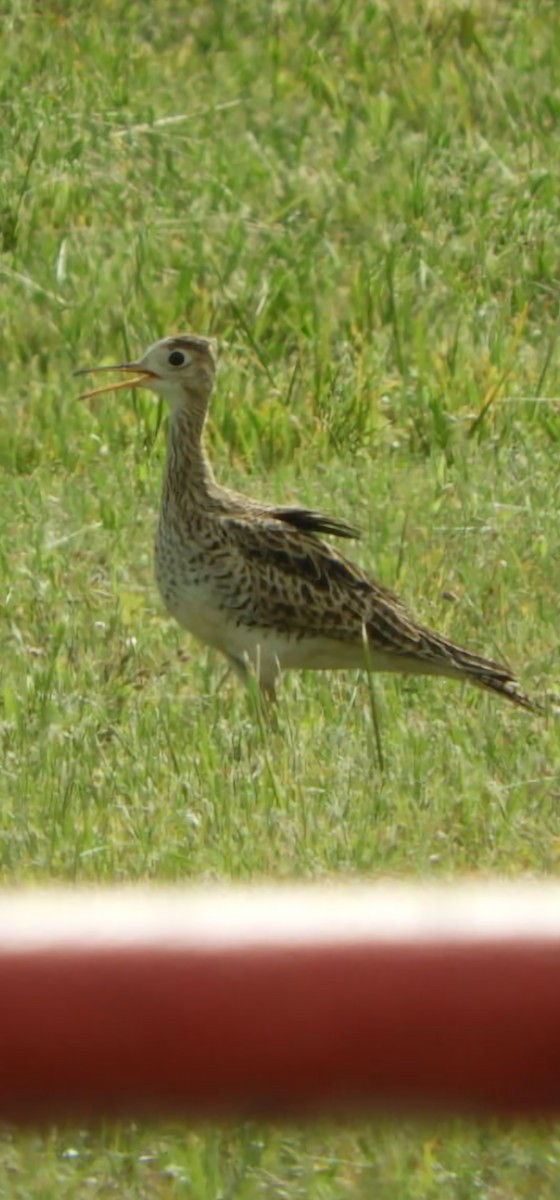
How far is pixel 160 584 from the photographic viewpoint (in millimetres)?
7160

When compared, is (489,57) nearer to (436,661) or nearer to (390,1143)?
(436,661)

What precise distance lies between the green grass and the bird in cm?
13

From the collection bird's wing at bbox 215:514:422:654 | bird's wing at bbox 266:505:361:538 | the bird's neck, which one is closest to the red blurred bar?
bird's wing at bbox 215:514:422:654

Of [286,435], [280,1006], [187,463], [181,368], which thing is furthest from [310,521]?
[280,1006]

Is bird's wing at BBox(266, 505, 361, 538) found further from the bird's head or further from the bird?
the bird's head

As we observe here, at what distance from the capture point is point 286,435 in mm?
9859

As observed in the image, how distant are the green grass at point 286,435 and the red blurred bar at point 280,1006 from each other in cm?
141

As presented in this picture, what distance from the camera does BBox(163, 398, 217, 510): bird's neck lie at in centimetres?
743

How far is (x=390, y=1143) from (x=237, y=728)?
259 cm

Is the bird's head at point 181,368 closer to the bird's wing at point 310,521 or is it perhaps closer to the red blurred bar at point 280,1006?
the bird's wing at point 310,521

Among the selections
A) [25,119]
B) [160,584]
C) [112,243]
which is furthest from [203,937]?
[25,119]

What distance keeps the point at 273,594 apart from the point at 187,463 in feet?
1.95

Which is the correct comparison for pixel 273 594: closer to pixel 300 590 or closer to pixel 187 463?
pixel 300 590

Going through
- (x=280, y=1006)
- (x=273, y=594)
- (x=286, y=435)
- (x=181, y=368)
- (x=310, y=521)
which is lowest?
(x=280, y=1006)
